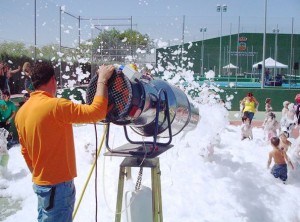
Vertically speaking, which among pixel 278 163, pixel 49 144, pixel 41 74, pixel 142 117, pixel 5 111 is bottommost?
pixel 278 163

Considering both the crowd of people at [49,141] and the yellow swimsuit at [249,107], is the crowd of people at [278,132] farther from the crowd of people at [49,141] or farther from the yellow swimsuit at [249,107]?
the crowd of people at [49,141]

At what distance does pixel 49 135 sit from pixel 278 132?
8.32 meters

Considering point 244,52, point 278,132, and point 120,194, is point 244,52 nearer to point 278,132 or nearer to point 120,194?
point 278,132

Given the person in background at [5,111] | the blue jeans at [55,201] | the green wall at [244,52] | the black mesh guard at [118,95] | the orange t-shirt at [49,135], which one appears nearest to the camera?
the black mesh guard at [118,95]

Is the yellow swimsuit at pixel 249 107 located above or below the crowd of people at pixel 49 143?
below

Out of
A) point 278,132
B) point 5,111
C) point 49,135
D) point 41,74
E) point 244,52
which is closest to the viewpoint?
point 49,135

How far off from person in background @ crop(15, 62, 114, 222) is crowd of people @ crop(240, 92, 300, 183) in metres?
4.24

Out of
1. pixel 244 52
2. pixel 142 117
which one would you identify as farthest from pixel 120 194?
pixel 244 52

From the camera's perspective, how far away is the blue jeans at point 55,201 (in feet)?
8.86

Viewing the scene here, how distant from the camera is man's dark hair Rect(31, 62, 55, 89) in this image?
271 cm

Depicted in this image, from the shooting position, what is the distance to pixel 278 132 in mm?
10023

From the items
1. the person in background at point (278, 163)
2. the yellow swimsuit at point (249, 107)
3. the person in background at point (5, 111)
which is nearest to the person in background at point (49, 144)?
the person in background at point (278, 163)

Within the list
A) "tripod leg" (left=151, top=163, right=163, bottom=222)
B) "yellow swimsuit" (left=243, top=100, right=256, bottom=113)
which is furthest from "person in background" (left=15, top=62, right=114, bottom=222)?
A: "yellow swimsuit" (left=243, top=100, right=256, bottom=113)

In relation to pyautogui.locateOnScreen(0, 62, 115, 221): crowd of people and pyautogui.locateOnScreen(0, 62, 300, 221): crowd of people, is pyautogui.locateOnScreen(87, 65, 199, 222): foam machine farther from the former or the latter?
pyautogui.locateOnScreen(0, 62, 115, 221): crowd of people
